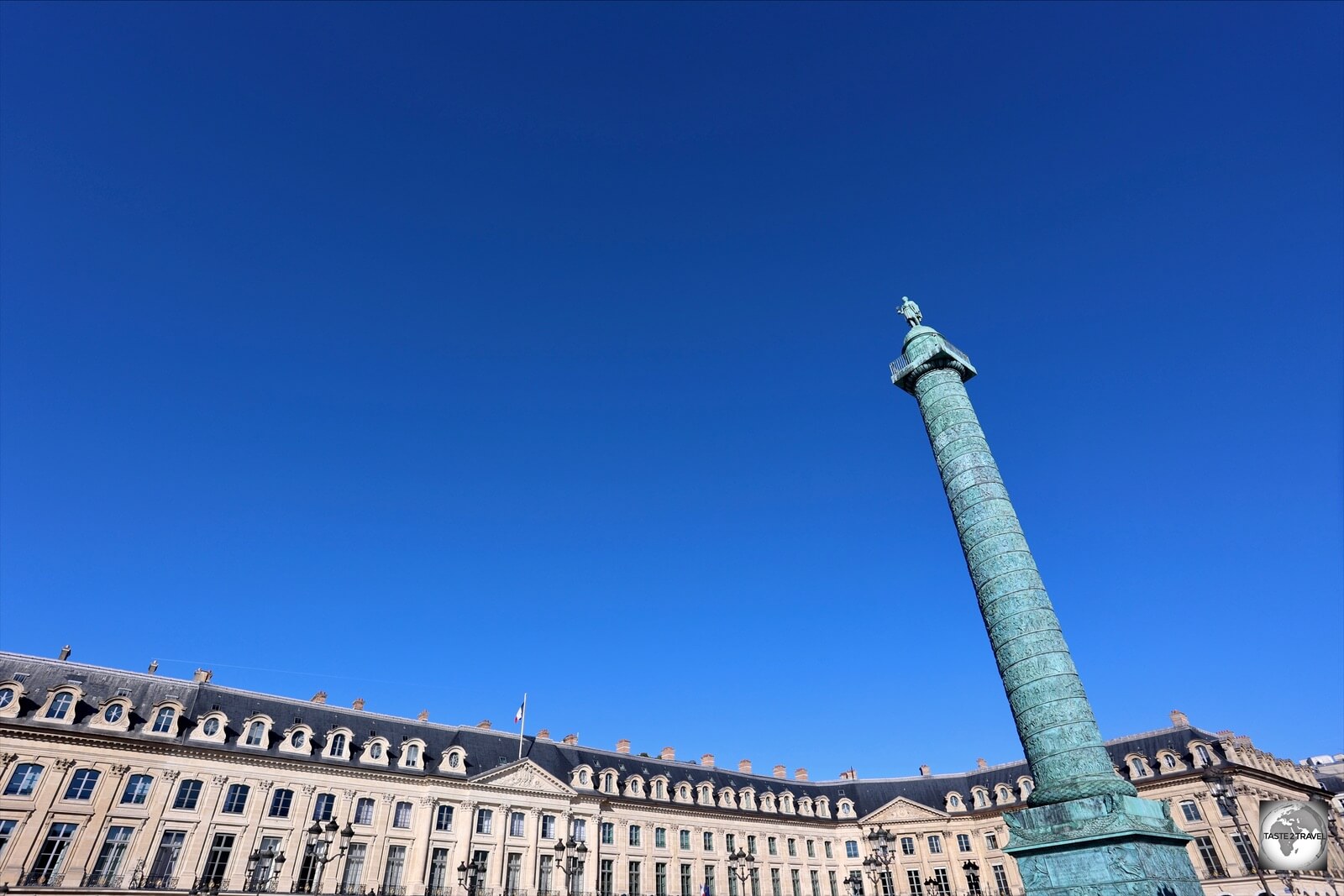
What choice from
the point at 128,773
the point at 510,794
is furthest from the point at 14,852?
the point at 510,794

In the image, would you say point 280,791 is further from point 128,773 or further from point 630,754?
point 630,754

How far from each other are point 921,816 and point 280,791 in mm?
35435

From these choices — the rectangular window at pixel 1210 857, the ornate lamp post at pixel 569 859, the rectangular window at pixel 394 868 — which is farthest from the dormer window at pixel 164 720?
the rectangular window at pixel 1210 857

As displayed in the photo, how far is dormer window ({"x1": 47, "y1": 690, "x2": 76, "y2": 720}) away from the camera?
2833 centimetres

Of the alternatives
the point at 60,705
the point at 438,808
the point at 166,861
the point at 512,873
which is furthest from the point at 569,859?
the point at 60,705

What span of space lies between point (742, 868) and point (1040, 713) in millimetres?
30435

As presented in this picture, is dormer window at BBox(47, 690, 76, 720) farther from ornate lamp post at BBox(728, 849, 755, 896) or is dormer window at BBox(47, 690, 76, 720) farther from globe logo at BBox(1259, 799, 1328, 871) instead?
globe logo at BBox(1259, 799, 1328, 871)

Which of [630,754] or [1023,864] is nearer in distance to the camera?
[1023,864]

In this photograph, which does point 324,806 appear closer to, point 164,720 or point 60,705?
point 164,720

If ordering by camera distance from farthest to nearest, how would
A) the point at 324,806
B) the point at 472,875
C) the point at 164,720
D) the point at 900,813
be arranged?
the point at 900,813 → the point at 472,875 → the point at 324,806 → the point at 164,720

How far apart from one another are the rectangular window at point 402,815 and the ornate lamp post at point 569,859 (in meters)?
6.81

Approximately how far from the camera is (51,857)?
26281mm

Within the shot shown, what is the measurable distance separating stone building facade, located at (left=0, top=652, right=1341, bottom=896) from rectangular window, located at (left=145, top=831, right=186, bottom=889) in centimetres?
7

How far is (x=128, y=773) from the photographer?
2867 cm
